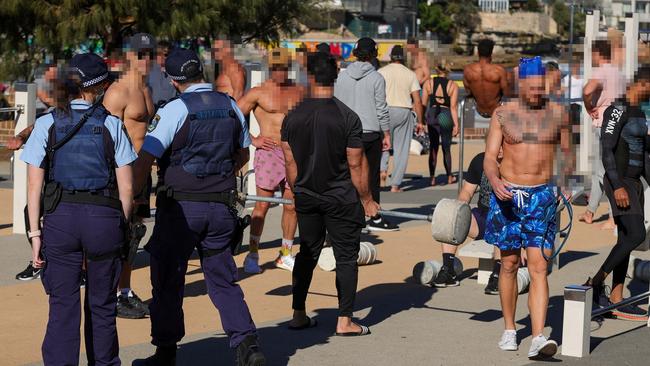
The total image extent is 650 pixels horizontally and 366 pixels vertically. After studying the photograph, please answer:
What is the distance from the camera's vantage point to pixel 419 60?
17797 mm

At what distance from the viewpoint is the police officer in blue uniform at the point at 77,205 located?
6301 millimetres

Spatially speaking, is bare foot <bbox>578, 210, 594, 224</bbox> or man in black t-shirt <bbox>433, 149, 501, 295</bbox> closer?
man in black t-shirt <bbox>433, 149, 501, 295</bbox>

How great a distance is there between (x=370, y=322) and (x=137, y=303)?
1695 mm

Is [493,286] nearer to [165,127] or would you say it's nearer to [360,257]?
[360,257]

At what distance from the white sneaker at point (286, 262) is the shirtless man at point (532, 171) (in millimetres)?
3288

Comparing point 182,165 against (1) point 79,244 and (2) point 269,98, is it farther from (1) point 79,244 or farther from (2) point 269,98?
(2) point 269,98

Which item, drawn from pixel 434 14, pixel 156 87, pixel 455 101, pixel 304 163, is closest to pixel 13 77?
pixel 455 101

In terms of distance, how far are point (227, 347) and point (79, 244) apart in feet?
5.60

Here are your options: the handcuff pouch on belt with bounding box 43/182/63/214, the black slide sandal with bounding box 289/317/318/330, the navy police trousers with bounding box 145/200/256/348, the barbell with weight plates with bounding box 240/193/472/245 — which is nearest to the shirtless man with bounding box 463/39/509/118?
the barbell with weight plates with bounding box 240/193/472/245

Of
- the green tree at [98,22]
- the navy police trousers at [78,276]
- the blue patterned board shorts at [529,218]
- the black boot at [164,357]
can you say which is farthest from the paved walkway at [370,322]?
the green tree at [98,22]

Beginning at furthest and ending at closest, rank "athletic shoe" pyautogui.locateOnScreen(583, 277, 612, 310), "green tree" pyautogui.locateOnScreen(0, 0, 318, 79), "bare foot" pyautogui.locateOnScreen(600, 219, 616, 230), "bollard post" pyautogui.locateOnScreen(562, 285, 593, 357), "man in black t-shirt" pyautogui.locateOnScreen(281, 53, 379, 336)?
1. "green tree" pyautogui.locateOnScreen(0, 0, 318, 79)
2. "bare foot" pyautogui.locateOnScreen(600, 219, 616, 230)
3. "athletic shoe" pyautogui.locateOnScreen(583, 277, 612, 310)
4. "man in black t-shirt" pyautogui.locateOnScreen(281, 53, 379, 336)
5. "bollard post" pyautogui.locateOnScreen(562, 285, 593, 357)

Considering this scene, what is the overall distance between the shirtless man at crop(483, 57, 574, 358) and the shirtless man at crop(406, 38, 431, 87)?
9.88 m

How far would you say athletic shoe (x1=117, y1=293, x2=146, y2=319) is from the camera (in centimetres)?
866

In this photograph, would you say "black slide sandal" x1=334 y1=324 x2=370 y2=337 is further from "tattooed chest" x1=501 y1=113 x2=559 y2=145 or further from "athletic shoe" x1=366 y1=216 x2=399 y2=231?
"athletic shoe" x1=366 y1=216 x2=399 y2=231
